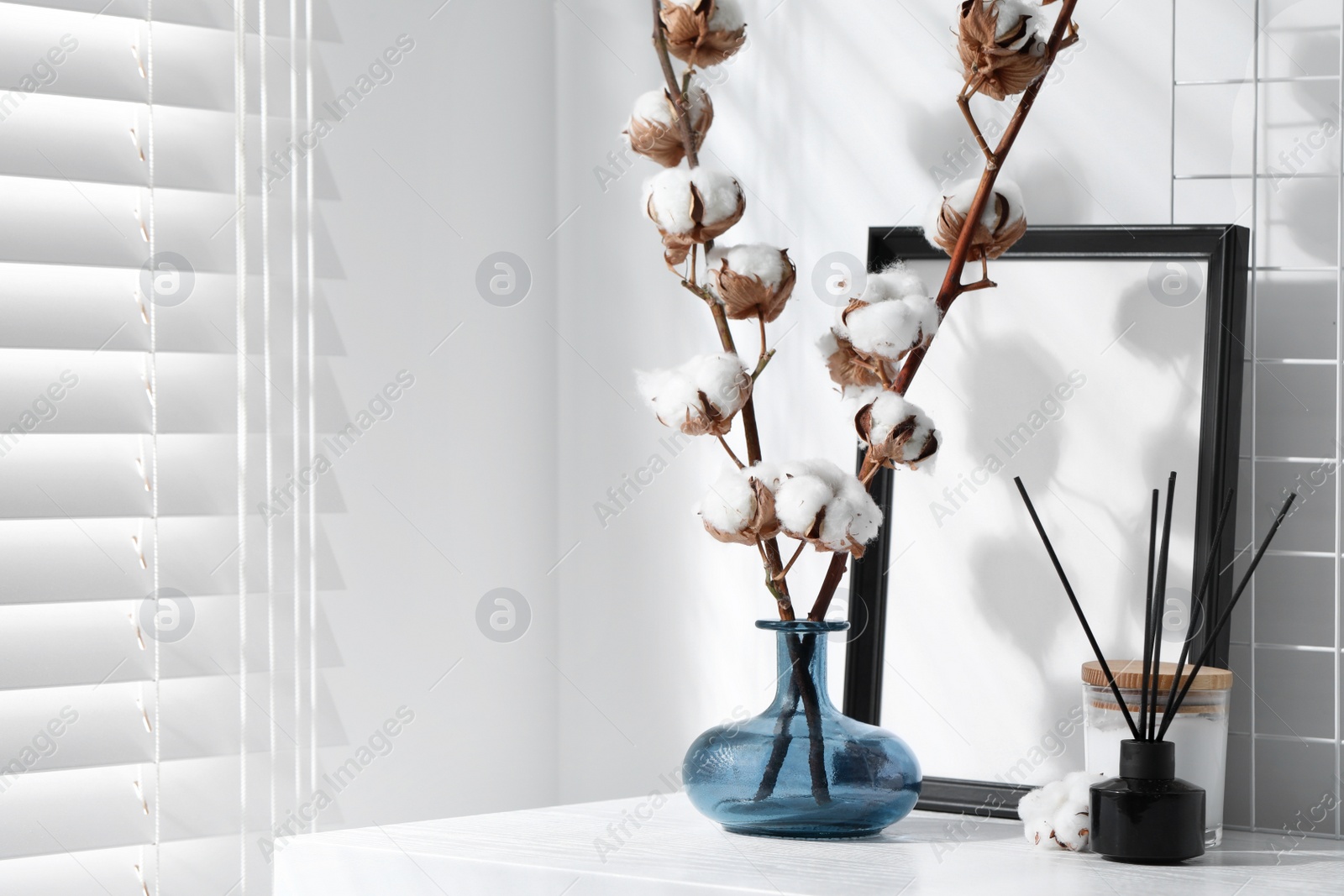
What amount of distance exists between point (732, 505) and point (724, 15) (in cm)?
36

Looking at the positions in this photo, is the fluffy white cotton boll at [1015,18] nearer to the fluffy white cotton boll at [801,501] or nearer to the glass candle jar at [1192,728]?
the fluffy white cotton boll at [801,501]

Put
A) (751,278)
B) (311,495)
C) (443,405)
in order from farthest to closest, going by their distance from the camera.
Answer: (443,405), (311,495), (751,278)

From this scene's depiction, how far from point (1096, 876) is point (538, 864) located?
1.20 feet

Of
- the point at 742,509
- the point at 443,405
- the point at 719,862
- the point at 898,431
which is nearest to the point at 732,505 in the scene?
the point at 742,509

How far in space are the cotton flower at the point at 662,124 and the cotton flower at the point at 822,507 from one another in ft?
0.87

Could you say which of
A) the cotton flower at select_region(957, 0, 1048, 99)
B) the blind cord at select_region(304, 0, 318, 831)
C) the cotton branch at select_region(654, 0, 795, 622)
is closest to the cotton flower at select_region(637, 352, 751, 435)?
the cotton branch at select_region(654, 0, 795, 622)

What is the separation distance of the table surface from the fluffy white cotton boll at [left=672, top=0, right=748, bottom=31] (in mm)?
591

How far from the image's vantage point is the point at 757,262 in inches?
37.5

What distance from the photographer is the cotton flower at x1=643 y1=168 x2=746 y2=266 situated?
0.94 m


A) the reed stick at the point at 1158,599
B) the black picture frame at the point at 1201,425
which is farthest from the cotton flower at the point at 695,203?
the reed stick at the point at 1158,599

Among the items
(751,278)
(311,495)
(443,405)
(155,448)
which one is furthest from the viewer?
(443,405)

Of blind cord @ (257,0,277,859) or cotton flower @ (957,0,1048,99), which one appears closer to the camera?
cotton flower @ (957,0,1048,99)

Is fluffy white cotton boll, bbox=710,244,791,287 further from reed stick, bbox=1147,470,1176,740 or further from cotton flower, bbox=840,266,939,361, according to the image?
reed stick, bbox=1147,470,1176,740

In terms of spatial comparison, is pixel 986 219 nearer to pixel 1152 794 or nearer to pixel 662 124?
pixel 662 124
